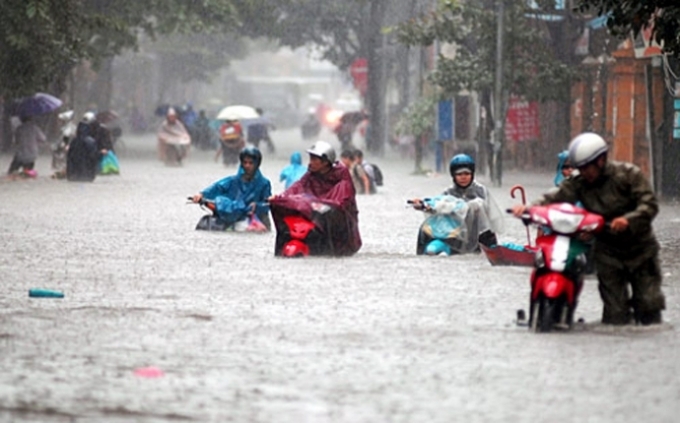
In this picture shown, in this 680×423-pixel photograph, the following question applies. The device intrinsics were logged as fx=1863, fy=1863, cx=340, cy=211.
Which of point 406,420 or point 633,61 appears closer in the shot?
point 406,420

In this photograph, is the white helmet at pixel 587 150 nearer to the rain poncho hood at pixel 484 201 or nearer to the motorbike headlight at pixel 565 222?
the motorbike headlight at pixel 565 222

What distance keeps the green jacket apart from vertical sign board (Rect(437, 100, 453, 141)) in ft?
95.0

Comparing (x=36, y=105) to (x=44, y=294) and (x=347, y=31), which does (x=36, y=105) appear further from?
(x=347, y=31)

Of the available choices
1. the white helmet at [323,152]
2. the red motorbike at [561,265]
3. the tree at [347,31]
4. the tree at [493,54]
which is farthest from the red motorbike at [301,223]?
the tree at [347,31]

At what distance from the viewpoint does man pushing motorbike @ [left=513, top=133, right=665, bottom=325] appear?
10883mm

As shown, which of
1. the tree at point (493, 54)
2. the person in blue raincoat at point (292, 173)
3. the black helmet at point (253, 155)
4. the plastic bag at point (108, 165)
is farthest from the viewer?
the plastic bag at point (108, 165)

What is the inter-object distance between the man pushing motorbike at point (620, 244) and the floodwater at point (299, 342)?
171 mm

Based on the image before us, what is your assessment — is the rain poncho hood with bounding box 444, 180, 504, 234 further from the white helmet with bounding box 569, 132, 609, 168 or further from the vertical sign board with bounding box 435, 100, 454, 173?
the vertical sign board with bounding box 435, 100, 454, 173

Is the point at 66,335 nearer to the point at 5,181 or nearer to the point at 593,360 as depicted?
the point at 593,360

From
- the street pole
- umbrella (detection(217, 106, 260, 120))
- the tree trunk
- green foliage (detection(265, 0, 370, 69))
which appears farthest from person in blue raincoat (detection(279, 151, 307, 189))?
green foliage (detection(265, 0, 370, 69))

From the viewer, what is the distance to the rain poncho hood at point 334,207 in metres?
16.7

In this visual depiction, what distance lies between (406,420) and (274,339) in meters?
2.87

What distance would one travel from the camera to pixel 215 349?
9852mm

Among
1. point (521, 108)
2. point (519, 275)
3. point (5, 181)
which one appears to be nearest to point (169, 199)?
point (5, 181)
